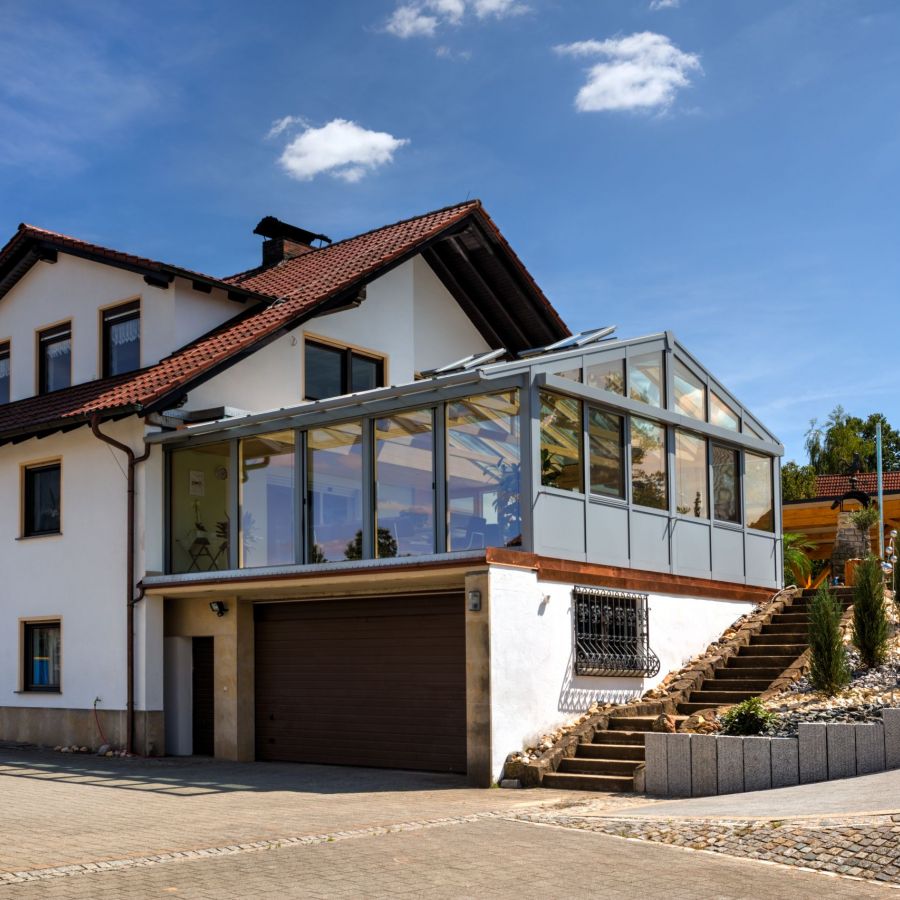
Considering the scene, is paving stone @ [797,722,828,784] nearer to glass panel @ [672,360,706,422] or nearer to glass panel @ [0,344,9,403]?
glass panel @ [672,360,706,422]

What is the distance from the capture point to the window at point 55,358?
22.7 metres

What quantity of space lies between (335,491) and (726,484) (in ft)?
22.5

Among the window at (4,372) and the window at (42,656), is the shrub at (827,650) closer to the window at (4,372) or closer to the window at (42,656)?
the window at (42,656)

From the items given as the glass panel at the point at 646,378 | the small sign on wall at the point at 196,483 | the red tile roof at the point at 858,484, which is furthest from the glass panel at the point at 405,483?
the red tile roof at the point at 858,484

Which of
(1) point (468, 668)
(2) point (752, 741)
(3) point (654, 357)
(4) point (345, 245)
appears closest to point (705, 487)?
(3) point (654, 357)

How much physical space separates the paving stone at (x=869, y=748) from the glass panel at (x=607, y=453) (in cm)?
558

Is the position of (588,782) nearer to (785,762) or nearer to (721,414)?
(785,762)

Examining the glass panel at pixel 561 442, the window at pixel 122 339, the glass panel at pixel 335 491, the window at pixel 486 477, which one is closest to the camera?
the window at pixel 486 477

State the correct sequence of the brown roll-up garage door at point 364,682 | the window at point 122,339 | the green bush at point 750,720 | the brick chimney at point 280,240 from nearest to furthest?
the green bush at point 750,720
the brown roll-up garage door at point 364,682
the window at point 122,339
the brick chimney at point 280,240

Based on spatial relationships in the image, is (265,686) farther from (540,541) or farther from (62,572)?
(540,541)

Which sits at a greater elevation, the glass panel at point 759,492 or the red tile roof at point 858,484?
the red tile roof at point 858,484

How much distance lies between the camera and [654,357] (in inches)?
734

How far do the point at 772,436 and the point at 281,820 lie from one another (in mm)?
12934

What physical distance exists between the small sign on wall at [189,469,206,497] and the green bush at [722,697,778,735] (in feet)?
29.1
